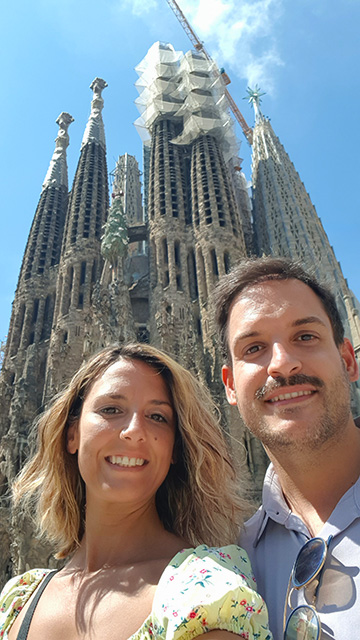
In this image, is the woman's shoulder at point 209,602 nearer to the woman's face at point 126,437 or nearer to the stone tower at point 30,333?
the woman's face at point 126,437

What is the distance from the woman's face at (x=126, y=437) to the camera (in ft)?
7.61

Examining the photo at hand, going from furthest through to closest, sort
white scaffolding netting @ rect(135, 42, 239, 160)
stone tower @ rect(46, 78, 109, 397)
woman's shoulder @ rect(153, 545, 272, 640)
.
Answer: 1. white scaffolding netting @ rect(135, 42, 239, 160)
2. stone tower @ rect(46, 78, 109, 397)
3. woman's shoulder @ rect(153, 545, 272, 640)

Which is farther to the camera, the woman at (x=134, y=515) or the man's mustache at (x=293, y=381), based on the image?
the man's mustache at (x=293, y=381)

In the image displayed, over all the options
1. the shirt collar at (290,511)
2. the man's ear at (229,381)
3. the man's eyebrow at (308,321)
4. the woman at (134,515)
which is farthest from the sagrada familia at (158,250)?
the man's eyebrow at (308,321)

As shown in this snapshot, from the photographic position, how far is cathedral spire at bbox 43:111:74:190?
40.5 meters

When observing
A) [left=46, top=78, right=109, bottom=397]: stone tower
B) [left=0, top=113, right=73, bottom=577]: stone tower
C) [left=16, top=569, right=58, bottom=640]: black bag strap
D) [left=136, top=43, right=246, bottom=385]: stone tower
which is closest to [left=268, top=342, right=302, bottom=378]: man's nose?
[left=16, top=569, right=58, bottom=640]: black bag strap

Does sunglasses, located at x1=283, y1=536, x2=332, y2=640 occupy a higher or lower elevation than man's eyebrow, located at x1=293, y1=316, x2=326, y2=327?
lower

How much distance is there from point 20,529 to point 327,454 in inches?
725

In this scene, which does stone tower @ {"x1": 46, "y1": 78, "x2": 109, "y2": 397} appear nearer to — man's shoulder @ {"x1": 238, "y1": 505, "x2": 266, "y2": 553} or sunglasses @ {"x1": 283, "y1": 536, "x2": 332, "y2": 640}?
man's shoulder @ {"x1": 238, "y1": 505, "x2": 266, "y2": 553}

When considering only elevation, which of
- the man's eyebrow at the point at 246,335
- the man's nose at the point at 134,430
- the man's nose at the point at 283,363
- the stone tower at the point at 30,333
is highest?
the stone tower at the point at 30,333

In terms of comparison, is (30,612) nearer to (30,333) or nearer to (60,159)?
(30,333)

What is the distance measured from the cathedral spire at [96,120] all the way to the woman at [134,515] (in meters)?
40.5

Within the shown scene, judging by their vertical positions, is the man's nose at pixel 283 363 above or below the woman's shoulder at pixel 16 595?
above

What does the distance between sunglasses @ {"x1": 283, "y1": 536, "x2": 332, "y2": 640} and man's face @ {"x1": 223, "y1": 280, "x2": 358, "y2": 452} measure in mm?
438
